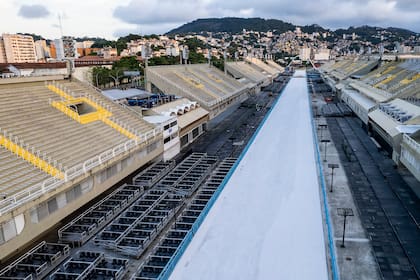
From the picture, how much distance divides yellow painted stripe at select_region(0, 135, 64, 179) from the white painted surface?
32.1ft

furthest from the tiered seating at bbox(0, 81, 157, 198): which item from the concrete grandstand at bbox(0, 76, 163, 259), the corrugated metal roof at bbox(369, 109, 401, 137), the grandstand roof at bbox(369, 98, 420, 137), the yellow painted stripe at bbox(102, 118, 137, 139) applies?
the grandstand roof at bbox(369, 98, 420, 137)

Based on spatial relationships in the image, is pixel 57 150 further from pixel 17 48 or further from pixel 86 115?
pixel 17 48

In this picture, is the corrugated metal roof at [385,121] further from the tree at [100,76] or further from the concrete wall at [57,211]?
the tree at [100,76]

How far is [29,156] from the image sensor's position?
21.1 m

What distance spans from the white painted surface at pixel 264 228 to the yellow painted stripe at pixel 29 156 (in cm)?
980

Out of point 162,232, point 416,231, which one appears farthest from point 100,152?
point 416,231

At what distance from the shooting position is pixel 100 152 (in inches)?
1001

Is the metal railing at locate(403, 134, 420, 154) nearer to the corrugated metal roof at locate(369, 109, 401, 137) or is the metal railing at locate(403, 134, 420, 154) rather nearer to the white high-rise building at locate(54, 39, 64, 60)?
the corrugated metal roof at locate(369, 109, 401, 137)

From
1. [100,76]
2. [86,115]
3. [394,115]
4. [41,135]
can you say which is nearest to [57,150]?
[41,135]

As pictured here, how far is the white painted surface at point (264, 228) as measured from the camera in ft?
55.1

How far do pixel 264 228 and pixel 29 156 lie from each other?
15.3 metres

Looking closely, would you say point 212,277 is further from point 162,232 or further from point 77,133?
point 77,133

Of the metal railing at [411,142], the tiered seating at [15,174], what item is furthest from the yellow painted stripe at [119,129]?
the metal railing at [411,142]

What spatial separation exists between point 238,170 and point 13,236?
62.9 ft
